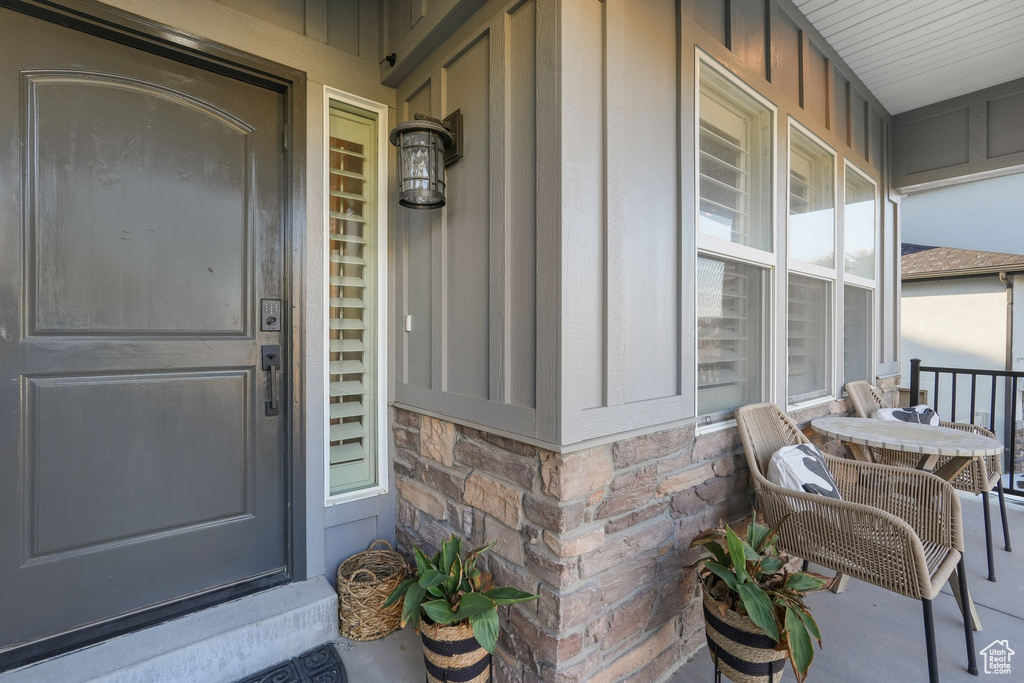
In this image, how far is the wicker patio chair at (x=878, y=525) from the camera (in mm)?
1535

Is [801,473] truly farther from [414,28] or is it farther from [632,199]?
[414,28]

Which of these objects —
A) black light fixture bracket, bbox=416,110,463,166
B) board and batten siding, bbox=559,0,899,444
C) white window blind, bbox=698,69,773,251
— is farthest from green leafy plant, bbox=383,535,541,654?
white window blind, bbox=698,69,773,251

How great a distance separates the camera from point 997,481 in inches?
103

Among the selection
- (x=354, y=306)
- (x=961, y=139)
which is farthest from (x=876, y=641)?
(x=961, y=139)

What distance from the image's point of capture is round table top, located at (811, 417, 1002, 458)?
2043mm

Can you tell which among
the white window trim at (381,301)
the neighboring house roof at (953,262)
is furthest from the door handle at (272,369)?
the neighboring house roof at (953,262)

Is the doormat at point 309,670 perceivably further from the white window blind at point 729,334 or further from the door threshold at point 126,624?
the white window blind at point 729,334

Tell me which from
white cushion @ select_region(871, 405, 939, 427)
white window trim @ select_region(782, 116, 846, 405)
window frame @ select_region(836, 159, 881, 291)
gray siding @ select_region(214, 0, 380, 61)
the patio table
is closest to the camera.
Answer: gray siding @ select_region(214, 0, 380, 61)

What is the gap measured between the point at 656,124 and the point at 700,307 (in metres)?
0.82

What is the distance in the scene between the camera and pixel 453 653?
141 centimetres

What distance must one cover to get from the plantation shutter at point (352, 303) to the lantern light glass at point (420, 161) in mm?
468

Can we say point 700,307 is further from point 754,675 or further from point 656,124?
point 754,675

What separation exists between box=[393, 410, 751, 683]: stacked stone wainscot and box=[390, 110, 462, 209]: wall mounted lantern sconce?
94 cm

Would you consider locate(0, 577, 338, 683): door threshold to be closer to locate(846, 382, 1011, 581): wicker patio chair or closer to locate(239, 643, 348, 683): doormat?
locate(239, 643, 348, 683): doormat
